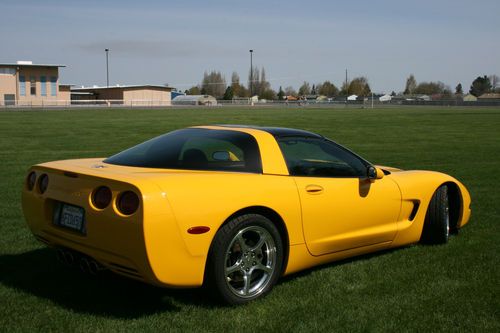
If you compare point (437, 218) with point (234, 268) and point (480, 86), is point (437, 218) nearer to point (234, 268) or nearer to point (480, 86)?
point (234, 268)

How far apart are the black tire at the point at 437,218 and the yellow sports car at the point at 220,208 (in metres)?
0.41

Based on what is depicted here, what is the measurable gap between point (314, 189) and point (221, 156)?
784 millimetres

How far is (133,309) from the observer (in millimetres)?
4102

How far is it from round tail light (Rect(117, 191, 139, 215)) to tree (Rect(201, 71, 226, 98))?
480 ft

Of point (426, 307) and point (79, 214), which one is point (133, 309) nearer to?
point (79, 214)

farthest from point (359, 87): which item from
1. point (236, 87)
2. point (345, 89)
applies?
point (236, 87)

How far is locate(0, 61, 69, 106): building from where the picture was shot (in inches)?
2872

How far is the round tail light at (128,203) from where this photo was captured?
12.3 feet

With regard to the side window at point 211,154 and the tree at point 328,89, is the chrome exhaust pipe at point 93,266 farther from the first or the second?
the tree at point 328,89

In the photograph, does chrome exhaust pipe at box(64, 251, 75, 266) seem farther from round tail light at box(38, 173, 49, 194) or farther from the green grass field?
round tail light at box(38, 173, 49, 194)

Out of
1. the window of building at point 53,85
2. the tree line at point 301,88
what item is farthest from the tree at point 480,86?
the window of building at point 53,85

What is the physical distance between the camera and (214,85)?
6058 inches

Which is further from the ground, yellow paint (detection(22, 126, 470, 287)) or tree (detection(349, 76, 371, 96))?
tree (detection(349, 76, 371, 96))

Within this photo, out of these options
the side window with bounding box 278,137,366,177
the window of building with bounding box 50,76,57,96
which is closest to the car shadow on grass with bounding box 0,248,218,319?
the side window with bounding box 278,137,366,177
